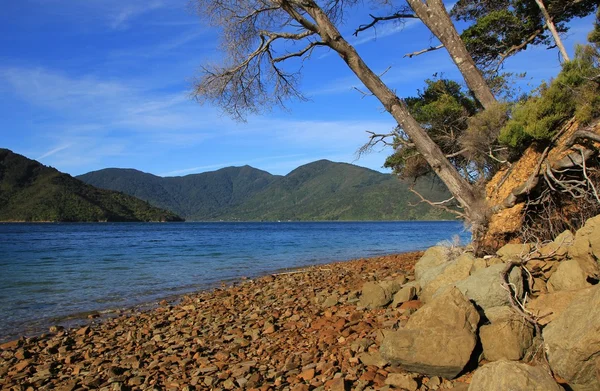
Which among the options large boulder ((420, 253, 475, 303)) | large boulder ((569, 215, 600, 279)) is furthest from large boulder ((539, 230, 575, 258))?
large boulder ((420, 253, 475, 303))

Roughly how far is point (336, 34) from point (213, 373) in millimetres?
6282

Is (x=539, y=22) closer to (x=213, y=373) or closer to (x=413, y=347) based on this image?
(x=413, y=347)

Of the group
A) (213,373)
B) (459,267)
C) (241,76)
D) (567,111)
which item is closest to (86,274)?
(241,76)

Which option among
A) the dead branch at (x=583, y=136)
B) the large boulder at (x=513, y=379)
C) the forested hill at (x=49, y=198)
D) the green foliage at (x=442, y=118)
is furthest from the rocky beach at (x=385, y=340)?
the forested hill at (x=49, y=198)

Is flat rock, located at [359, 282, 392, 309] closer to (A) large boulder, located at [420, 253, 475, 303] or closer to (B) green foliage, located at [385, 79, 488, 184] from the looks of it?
(A) large boulder, located at [420, 253, 475, 303]

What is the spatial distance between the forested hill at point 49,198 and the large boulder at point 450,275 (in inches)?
4911

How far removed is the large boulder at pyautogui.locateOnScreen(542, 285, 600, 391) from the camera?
329 centimetres

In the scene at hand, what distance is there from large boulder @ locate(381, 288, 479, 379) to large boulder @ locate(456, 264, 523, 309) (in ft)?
2.39

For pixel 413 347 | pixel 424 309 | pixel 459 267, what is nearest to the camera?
pixel 413 347

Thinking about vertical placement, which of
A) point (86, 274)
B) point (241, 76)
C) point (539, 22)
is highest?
point (539, 22)

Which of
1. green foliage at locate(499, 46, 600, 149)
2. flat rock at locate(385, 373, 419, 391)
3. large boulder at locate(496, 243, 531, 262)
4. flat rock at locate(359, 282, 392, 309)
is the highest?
green foliage at locate(499, 46, 600, 149)

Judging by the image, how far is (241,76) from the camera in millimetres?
9078

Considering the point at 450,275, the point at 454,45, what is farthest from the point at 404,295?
the point at 454,45

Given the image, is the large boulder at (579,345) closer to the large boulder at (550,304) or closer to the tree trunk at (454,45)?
the large boulder at (550,304)
